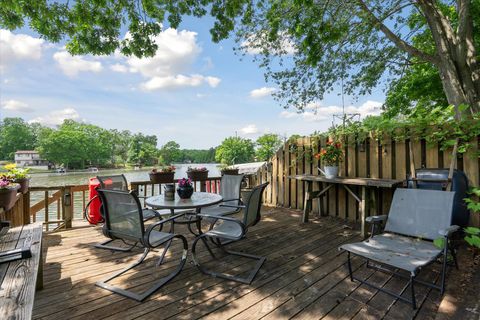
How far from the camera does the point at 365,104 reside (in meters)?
6.91

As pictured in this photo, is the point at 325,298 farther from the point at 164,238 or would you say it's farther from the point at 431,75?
the point at 431,75

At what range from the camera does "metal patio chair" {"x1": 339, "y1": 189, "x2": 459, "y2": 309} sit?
2.04 meters

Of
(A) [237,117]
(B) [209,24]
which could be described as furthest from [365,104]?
(A) [237,117]

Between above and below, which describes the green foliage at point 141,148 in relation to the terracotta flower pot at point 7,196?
above

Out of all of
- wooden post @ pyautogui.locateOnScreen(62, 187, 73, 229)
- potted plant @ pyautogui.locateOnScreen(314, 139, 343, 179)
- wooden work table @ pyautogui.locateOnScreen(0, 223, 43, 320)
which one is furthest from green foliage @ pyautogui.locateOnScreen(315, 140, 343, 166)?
wooden post @ pyautogui.locateOnScreen(62, 187, 73, 229)

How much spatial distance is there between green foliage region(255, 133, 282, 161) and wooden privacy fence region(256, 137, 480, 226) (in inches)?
99.8

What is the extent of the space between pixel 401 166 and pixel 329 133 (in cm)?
138

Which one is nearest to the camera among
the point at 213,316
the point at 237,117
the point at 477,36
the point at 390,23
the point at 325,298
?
the point at 213,316

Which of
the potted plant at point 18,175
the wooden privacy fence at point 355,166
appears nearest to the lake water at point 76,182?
the potted plant at point 18,175

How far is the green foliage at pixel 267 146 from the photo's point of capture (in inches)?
356

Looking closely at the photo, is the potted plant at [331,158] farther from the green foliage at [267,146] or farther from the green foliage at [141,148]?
the green foliage at [141,148]

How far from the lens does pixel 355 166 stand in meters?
4.42

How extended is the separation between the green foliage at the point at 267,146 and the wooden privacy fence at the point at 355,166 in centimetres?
253

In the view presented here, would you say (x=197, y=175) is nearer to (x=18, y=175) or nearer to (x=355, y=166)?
(x=18, y=175)
